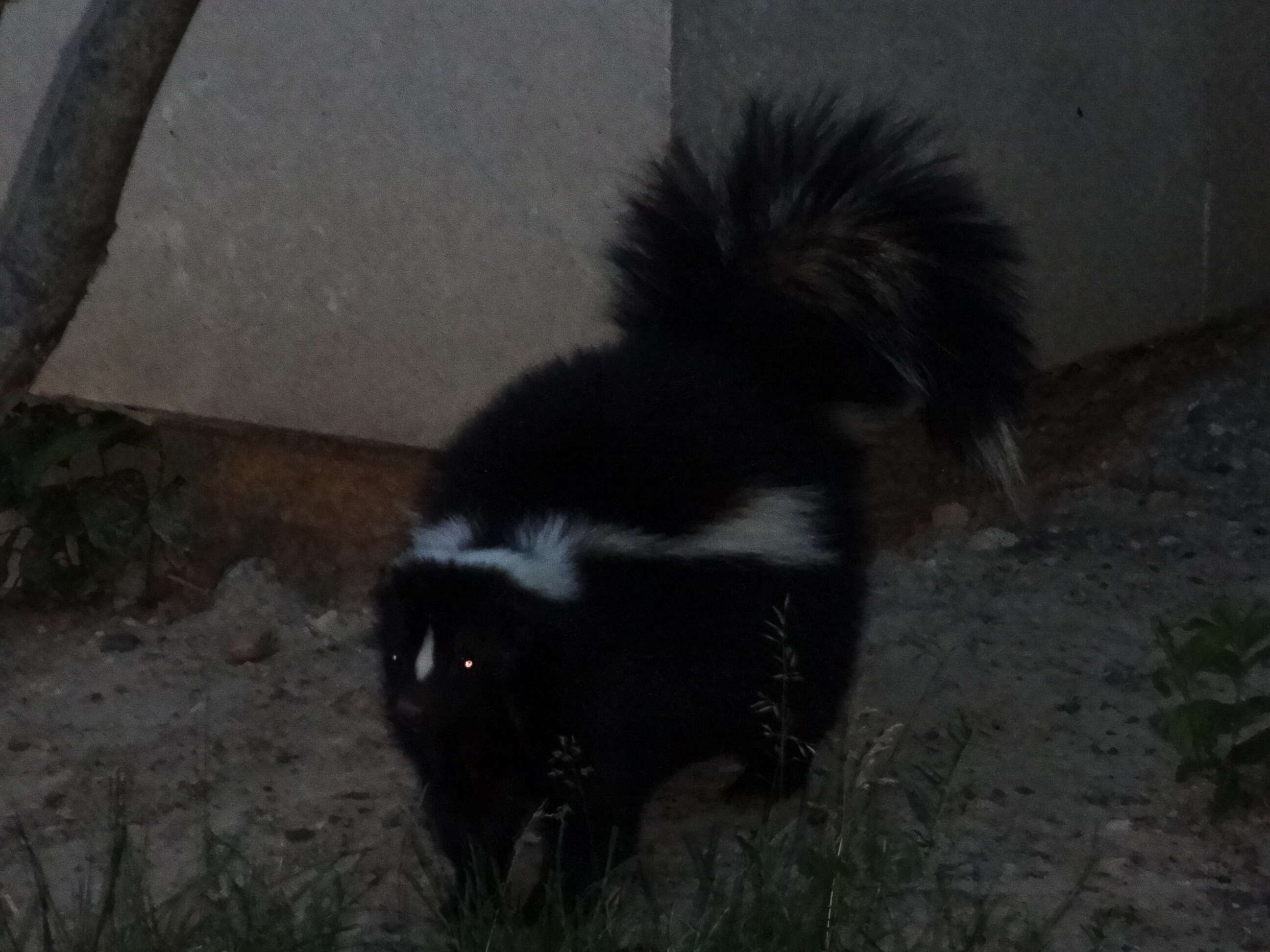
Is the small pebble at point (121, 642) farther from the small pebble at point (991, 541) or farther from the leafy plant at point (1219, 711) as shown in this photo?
the leafy plant at point (1219, 711)

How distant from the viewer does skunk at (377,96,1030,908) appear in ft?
9.52

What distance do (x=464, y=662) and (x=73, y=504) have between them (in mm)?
2126

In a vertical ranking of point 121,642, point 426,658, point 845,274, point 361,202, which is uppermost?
point 361,202

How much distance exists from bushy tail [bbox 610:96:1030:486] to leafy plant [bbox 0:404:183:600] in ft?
5.66

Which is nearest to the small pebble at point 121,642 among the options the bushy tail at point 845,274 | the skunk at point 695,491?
the skunk at point 695,491

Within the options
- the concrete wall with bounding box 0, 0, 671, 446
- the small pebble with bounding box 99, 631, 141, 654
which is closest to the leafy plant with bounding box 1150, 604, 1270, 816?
the concrete wall with bounding box 0, 0, 671, 446

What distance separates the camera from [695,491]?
10.1 ft

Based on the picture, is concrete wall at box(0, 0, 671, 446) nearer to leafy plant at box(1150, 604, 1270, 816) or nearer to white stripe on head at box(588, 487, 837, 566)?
white stripe on head at box(588, 487, 837, 566)

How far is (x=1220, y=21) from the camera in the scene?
5.18m

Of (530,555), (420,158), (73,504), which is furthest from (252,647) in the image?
(530,555)

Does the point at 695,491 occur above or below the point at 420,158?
below

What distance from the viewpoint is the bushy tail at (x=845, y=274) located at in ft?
11.0

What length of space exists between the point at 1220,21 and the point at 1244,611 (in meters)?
1.95

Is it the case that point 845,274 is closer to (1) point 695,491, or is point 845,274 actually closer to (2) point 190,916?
(1) point 695,491
